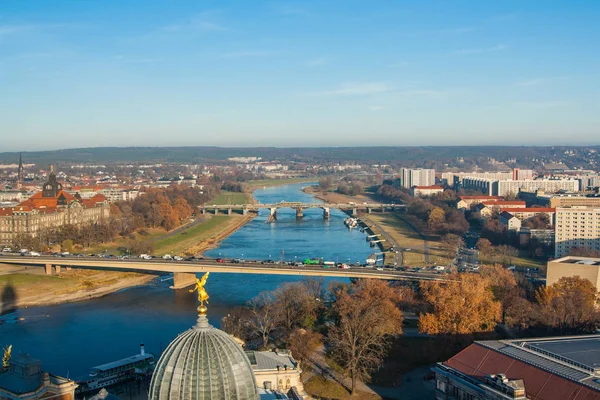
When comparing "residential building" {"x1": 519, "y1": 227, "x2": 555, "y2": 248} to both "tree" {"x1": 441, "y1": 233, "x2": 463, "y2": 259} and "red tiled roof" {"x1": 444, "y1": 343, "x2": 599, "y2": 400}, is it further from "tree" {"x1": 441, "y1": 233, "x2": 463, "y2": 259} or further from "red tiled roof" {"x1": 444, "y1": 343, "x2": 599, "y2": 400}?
"red tiled roof" {"x1": 444, "y1": 343, "x2": 599, "y2": 400}

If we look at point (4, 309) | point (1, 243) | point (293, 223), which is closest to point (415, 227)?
point (293, 223)

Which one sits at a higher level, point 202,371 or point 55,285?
point 202,371

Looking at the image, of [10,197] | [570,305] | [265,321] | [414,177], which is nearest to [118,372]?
[265,321]

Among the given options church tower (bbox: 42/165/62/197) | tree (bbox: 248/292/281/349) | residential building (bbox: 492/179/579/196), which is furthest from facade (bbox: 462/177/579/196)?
tree (bbox: 248/292/281/349)

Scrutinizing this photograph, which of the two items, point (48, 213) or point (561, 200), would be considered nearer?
point (48, 213)

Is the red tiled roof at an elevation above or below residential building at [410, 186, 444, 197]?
above

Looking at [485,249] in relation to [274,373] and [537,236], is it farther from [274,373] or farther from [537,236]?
[274,373]
